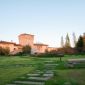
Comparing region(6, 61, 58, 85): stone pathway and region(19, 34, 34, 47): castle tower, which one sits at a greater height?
region(19, 34, 34, 47): castle tower

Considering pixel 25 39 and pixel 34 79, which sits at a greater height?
pixel 25 39

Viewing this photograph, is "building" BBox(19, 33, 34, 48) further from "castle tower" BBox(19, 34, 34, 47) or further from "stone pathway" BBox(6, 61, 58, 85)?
"stone pathway" BBox(6, 61, 58, 85)

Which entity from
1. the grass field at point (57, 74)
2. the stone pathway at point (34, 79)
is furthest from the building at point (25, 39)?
the stone pathway at point (34, 79)

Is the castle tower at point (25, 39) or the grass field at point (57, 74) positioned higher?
the castle tower at point (25, 39)

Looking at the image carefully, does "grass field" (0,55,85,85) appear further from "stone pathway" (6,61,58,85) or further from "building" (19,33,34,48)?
"building" (19,33,34,48)

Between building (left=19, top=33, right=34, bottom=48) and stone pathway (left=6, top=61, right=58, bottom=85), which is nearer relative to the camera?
stone pathway (left=6, top=61, right=58, bottom=85)

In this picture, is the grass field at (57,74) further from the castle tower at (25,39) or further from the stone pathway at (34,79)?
the castle tower at (25,39)

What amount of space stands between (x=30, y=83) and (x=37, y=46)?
95.2 metres

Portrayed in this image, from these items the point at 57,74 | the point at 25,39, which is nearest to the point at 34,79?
the point at 57,74

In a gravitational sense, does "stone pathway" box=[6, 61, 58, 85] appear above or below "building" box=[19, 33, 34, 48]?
below

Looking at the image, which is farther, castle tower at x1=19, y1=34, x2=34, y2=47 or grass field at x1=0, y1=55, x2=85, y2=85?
castle tower at x1=19, y1=34, x2=34, y2=47

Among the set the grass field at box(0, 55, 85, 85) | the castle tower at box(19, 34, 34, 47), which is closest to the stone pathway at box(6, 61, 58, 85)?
the grass field at box(0, 55, 85, 85)

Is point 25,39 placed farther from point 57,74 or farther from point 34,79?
point 34,79

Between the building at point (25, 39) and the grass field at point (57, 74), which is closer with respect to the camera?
the grass field at point (57, 74)
